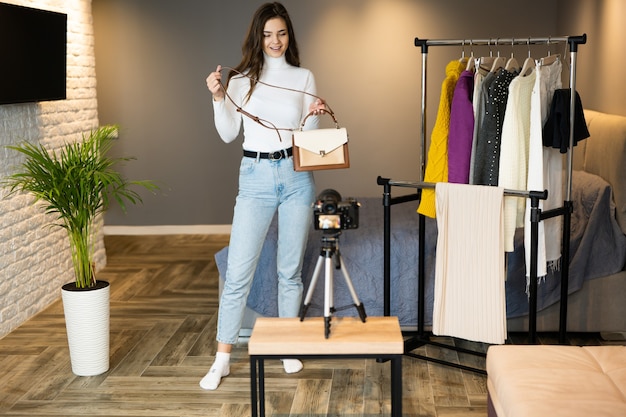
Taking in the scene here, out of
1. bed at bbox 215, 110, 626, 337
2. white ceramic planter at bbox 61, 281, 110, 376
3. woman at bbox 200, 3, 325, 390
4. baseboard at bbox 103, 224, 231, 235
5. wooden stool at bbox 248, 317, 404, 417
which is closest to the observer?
wooden stool at bbox 248, 317, 404, 417

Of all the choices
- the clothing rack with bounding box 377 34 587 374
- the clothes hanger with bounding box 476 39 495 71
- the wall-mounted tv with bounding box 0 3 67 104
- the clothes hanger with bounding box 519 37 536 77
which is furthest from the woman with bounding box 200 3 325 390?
Result: the wall-mounted tv with bounding box 0 3 67 104

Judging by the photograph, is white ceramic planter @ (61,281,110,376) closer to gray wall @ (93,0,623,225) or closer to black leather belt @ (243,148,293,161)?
black leather belt @ (243,148,293,161)

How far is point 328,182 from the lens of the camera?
6.61 metres

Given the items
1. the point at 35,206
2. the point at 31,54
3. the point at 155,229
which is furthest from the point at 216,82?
the point at 155,229

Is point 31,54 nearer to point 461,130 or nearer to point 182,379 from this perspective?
point 182,379

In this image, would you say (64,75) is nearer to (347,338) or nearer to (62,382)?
(62,382)

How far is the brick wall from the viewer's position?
415 cm

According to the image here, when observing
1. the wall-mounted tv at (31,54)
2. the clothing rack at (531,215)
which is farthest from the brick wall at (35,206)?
the clothing rack at (531,215)

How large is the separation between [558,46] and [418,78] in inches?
42.1

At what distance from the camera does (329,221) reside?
2461mm

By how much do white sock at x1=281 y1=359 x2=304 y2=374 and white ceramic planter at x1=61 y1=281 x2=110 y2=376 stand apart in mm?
781

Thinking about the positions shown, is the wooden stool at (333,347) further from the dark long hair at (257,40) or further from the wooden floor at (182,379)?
the dark long hair at (257,40)

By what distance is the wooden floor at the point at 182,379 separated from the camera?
311cm

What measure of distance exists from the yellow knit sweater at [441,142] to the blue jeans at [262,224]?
496 mm
